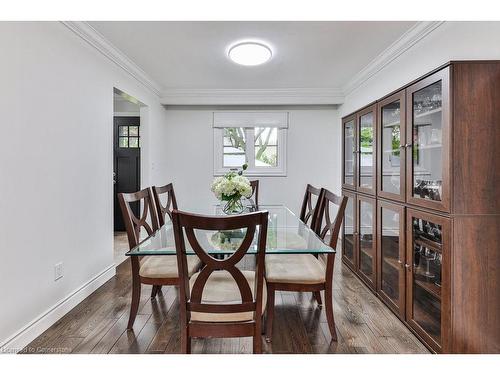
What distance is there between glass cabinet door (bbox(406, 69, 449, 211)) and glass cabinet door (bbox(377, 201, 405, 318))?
256 mm

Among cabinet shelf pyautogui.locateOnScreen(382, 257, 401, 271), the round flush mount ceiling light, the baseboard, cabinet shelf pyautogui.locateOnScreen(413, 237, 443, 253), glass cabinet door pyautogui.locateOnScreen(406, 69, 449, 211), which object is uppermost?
the round flush mount ceiling light

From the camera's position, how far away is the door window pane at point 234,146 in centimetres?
489

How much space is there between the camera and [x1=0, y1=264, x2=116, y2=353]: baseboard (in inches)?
71.6

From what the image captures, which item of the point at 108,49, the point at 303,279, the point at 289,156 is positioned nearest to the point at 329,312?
the point at 303,279

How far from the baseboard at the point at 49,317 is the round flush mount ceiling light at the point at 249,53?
2.48m

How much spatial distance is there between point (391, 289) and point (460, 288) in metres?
0.79

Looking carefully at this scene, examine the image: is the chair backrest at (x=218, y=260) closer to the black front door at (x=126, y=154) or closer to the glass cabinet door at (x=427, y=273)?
the glass cabinet door at (x=427, y=273)

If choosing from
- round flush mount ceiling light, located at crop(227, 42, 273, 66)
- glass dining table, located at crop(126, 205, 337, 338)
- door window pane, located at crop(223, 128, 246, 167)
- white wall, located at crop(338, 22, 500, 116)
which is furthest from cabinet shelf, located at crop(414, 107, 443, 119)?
door window pane, located at crop(223, 128, 246, 167)

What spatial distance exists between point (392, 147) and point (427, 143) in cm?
44

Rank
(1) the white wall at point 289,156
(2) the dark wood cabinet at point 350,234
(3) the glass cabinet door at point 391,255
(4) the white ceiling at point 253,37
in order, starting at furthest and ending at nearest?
(1) the white wall at point 289,156, (2) the dark wood cabinet at point 350,234, (4) the white ceiling at point 253,37, (3) the glass cabinet door at point 391,255

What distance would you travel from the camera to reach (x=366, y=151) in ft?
9.72

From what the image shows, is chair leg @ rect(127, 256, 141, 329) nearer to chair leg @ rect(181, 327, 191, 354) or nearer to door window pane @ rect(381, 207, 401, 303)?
chair leg @ rect(181, 327, 191, 354)

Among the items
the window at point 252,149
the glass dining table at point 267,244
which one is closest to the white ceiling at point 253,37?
the window at point 252,149
